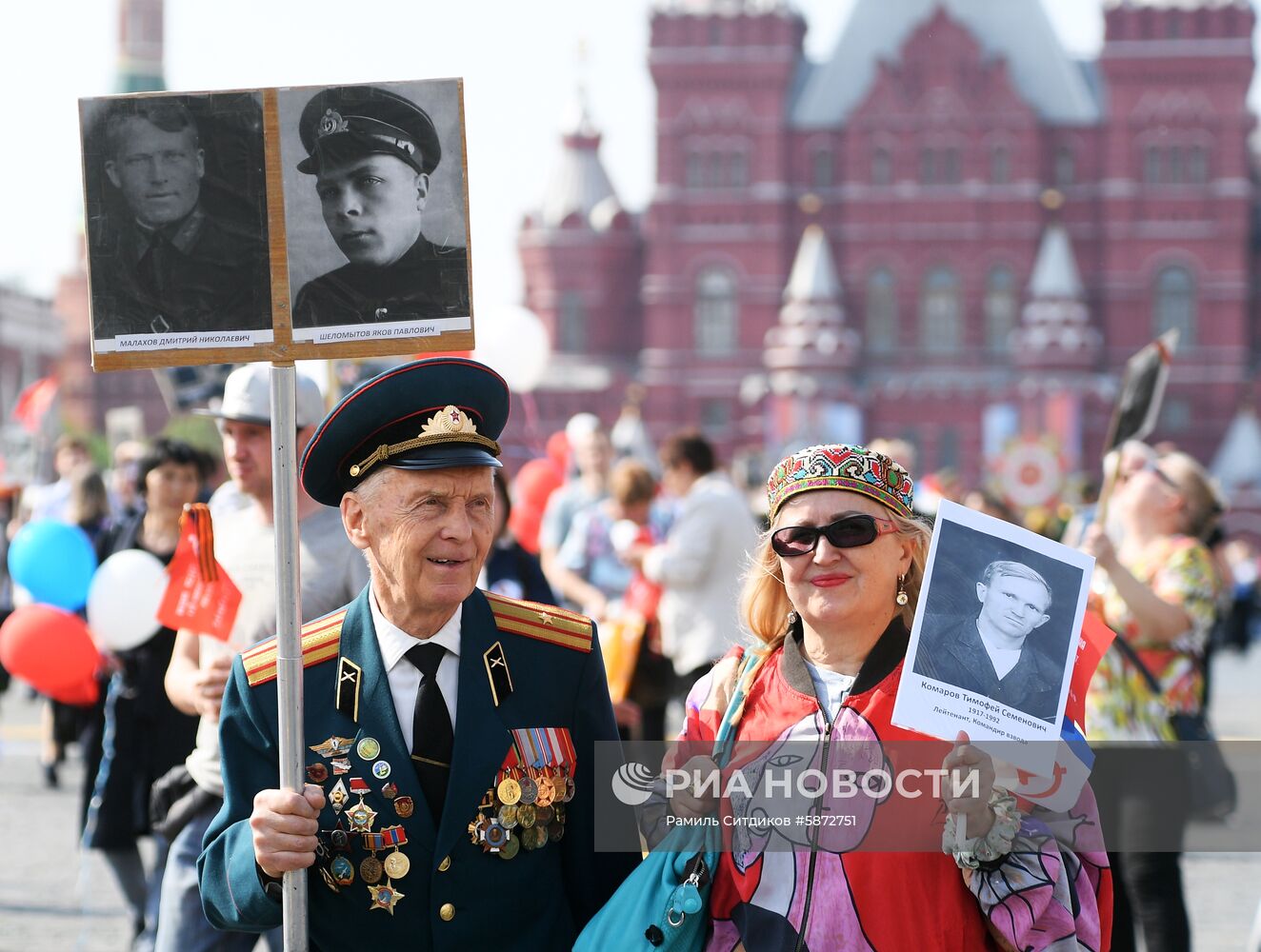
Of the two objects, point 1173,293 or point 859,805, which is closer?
point 859,805

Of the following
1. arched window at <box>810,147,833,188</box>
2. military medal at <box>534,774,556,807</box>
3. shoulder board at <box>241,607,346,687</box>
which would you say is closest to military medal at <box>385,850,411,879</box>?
military medal at <box>534,774,556,807</box>

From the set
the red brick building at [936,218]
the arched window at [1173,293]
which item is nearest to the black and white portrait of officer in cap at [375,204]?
the red brick building at [936,218]

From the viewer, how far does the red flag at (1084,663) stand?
9.36ft

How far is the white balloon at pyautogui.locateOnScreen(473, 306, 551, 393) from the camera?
11.6 metres

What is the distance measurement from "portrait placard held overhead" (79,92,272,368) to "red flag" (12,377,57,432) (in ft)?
33.3

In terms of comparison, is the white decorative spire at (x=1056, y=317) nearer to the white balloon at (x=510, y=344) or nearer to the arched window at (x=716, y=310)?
the arched window at (x=716, y=310)

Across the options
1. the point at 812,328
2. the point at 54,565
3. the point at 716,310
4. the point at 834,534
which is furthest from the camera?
the point at 716,310

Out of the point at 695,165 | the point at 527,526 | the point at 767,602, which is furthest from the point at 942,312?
the point at 767,602

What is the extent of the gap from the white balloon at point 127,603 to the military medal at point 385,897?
Result: 3.19 m

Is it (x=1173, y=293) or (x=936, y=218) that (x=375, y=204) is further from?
(x=1173, y=293)

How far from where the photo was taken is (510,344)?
11711 millimetres

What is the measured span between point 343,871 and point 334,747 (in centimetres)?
19

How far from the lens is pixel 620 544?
8664mm

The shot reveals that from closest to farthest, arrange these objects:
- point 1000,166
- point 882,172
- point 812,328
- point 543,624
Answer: point 543,624 → point 812,328 → point 1000,166 → point 882,172
